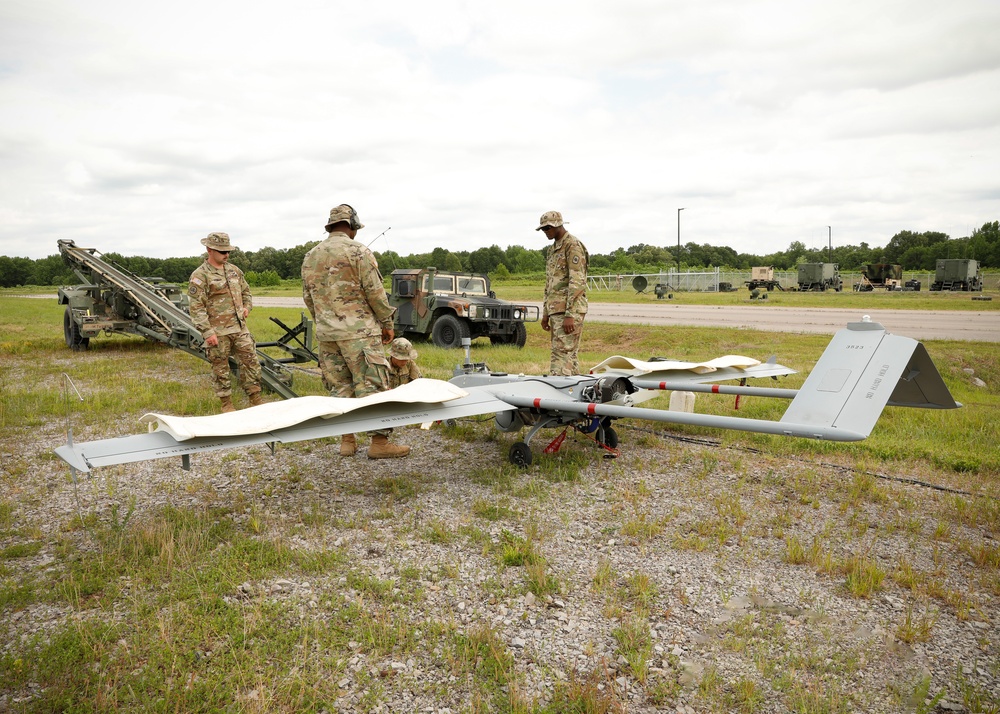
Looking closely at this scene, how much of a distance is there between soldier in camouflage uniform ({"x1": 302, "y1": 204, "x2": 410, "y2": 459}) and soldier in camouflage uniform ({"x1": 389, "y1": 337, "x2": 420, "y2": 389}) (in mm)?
1042

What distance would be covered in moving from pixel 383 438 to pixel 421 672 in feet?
10.3

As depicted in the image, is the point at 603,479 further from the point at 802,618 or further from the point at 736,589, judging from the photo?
the point at 802,618

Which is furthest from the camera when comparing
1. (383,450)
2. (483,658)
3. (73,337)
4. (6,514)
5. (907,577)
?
(73,337)

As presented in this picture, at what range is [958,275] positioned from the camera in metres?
36.1

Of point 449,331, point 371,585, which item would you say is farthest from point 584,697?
point 449,331

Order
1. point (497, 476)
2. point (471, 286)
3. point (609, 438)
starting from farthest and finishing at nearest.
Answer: point (471, 286)
point (609, 438)
point (497, 476)

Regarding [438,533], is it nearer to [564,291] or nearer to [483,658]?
[483,658]

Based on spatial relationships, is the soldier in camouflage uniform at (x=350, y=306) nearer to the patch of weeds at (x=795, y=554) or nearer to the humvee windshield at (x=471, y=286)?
the patch of weeds at (x=795, y=554)

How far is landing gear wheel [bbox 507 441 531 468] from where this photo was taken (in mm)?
5672

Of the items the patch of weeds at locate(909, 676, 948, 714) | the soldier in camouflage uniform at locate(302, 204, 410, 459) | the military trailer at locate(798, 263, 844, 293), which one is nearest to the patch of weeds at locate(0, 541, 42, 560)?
the soldier in camouflage uniform at locate(302, 204, 410, 459)

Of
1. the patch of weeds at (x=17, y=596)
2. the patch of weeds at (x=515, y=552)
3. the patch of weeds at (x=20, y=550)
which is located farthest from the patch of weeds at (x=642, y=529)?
the patch of weeds at (x=20, y=550)

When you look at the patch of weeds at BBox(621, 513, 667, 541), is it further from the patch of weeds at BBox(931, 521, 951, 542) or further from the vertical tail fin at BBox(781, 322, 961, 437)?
the patch of weeds at BBox(931, 521, 951, 542)

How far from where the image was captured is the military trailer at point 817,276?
39.4 meters

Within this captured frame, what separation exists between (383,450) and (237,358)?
122 inches
